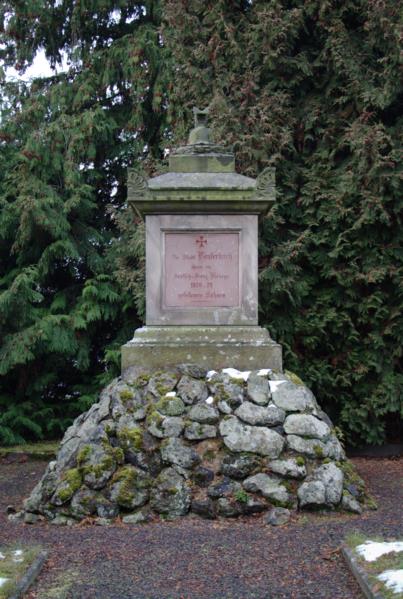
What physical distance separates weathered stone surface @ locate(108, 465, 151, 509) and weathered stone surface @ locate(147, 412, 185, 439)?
364mm

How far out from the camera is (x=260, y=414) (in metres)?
6.43

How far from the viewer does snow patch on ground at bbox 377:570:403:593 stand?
387 centimetres

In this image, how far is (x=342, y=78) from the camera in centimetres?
988

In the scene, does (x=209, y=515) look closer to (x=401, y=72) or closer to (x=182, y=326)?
(x=182, y=326)

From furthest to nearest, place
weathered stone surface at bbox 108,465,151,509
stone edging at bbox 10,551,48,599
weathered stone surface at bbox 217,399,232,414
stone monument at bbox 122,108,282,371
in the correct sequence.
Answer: stone monument at bbox 122,108,282,371
weathered stone surface at bbox 217,399,232,414
weathered stone surface at bbox 108,465,151,509
stone edging at bbox 10,551,48,599

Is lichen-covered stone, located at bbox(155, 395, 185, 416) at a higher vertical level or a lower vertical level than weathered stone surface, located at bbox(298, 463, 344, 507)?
higher

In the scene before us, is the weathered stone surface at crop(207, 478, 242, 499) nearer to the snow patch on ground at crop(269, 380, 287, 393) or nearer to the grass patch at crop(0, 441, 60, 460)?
the snow patch on ground at crop(269, 380, 287, 393)

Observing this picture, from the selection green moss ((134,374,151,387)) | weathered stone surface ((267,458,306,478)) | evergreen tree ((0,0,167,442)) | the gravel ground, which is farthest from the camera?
evergreen tree ((0,0,167,442))

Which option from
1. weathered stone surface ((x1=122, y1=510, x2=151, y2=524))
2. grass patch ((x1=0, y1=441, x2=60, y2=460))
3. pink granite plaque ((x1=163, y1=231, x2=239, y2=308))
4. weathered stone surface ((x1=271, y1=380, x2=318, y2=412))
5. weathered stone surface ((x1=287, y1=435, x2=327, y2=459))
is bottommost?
grass patch ((x1=0, y1=441, x2=60, y2=460))

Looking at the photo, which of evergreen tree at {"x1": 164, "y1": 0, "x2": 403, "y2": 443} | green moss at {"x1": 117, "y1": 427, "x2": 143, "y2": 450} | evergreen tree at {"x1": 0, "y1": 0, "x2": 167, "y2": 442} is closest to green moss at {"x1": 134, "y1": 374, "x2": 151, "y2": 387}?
green moss at {"x1": 117, "y1": 427, "x2": 143, "y2": 450}

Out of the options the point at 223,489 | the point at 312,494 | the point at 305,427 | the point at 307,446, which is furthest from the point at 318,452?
the point at 223,489

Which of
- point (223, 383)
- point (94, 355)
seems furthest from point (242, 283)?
point (94, 355)

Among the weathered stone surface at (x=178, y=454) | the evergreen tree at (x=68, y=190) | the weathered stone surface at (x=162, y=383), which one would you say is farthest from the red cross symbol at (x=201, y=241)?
the evergreen tree at (x=68, y=190)

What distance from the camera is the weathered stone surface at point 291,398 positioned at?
6.55 meters
